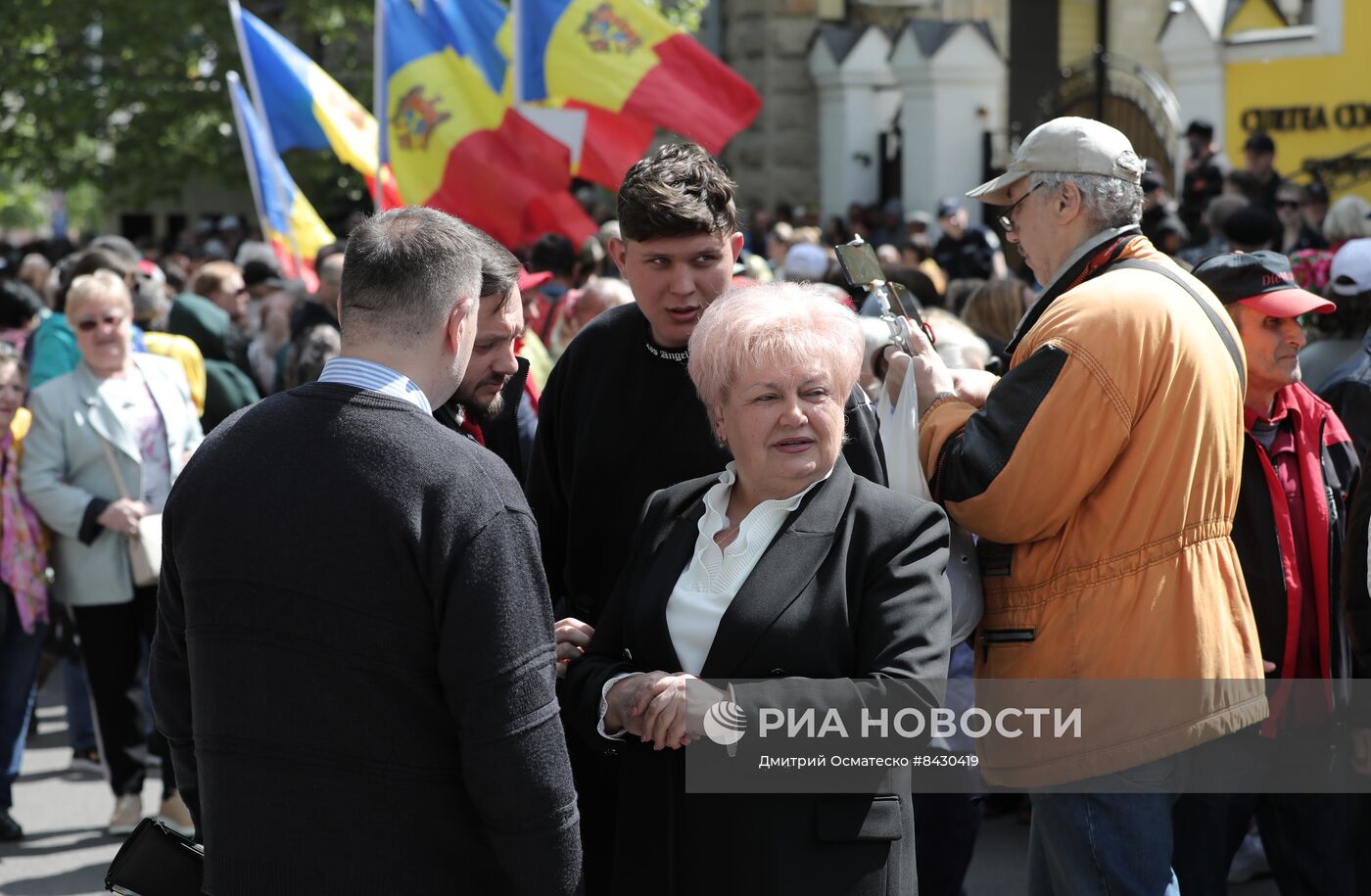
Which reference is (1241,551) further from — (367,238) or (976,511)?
(367,238)

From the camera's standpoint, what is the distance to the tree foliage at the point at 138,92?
19.6m

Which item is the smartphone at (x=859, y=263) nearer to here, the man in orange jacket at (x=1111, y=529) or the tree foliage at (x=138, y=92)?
the man in orange jacket at (x=1111, y=529)

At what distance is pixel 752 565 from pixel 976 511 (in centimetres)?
64

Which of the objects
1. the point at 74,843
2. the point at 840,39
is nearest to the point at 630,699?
the point at 74,843

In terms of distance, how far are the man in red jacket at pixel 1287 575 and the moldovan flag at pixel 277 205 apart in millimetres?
6136

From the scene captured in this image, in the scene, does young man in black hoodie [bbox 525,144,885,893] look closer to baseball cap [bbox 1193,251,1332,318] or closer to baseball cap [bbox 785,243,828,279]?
baseball cap [bbox 1193,251,1332,318]

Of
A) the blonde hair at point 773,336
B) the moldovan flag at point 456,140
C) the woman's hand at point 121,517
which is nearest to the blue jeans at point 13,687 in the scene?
the woman's hand at point 121,517

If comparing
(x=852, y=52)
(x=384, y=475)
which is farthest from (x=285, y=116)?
(x=852, y=52)

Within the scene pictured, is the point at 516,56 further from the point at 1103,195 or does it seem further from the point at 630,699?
the point at 630,699

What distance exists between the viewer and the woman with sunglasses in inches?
244

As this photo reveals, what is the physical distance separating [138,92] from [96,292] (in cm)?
1520

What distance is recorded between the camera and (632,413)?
3.58m

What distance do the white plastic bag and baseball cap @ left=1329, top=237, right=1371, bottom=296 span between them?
2.72m

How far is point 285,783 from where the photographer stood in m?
2.64
